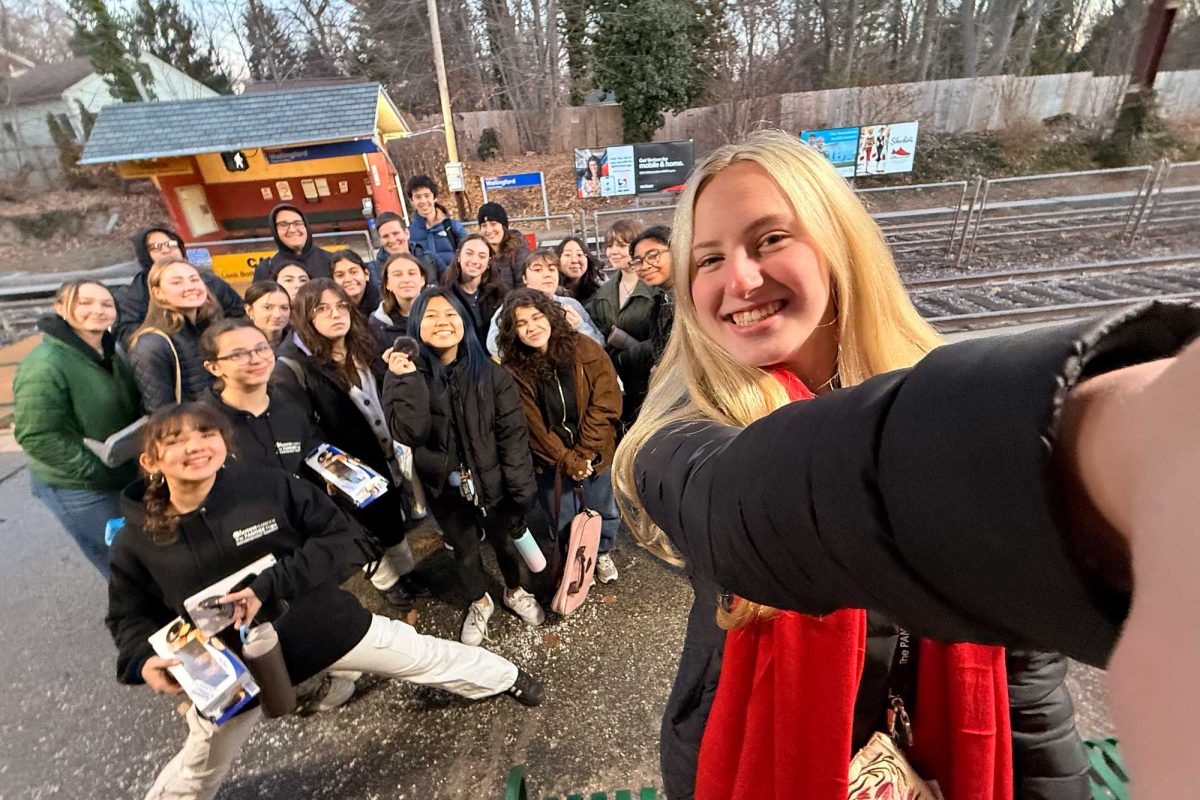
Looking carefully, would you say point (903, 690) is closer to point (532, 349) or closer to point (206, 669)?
point (206, 669)

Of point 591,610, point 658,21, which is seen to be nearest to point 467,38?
point 658,21

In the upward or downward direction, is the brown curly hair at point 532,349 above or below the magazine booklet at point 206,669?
above

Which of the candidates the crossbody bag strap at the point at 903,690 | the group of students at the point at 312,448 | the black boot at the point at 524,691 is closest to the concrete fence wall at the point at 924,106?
the group of students at the point at 312,448

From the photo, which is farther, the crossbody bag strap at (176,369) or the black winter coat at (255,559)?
the crossbody bag strap at (176,369)

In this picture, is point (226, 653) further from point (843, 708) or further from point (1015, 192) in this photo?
point (1015, 192)

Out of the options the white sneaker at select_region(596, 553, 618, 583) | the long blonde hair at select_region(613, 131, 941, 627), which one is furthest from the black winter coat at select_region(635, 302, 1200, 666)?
the white sneaker at select_region(596, 553, 618, 583)

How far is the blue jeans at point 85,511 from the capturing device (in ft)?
9.91

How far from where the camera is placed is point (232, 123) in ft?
44.2

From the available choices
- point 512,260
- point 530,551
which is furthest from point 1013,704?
point 512,260

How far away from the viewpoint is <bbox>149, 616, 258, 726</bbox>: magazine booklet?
1967 millimetres

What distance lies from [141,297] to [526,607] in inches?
158

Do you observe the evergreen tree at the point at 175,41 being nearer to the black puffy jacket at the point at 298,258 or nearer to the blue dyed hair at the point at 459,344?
the black puffy jacket at the point at 298,258

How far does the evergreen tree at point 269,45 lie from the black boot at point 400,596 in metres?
35.9

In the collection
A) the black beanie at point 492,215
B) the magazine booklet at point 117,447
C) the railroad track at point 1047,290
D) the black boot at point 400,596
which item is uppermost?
the black beanie at point 492,215
